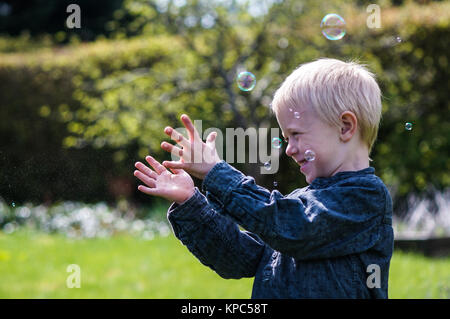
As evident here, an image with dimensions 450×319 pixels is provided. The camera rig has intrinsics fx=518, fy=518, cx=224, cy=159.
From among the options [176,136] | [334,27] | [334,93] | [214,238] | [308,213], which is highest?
[334,27]

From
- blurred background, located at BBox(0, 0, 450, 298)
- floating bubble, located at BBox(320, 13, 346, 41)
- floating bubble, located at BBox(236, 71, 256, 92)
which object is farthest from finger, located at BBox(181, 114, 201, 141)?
blurred background, located at BBox(0, 0, 450, 298)

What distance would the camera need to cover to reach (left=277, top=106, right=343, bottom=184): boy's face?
57.9 inches

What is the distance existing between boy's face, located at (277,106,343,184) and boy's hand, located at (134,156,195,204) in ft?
1.10

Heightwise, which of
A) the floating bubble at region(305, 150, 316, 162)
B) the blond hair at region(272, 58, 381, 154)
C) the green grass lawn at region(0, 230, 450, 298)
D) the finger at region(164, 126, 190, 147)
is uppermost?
the blond hair at region(272, 58, 381, 154)

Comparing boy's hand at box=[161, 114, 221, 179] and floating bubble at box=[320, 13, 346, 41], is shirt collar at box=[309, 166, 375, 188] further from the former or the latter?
floating bubble at box=[320, 13, 346, 41]

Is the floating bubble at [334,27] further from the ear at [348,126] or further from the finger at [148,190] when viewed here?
the finger at [148,190]

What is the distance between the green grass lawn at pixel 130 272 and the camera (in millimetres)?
3540

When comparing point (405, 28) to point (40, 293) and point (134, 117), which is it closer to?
point (134, 117)

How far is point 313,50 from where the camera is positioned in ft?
18.7

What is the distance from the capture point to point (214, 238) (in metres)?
1.63

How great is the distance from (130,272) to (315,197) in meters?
2.91

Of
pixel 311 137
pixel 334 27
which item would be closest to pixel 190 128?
pixel 311 137

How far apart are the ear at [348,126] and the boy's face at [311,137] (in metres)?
0.02

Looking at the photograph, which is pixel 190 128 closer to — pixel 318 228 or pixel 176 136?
pixel 176 136
